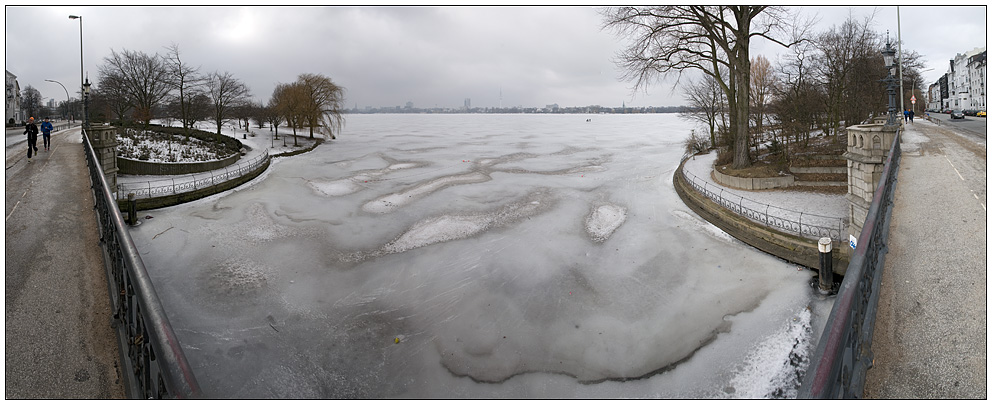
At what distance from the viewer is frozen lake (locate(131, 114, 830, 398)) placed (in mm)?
7262

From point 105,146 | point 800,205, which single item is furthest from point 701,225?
point 105,146

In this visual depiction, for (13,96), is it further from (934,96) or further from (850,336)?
(934,96)

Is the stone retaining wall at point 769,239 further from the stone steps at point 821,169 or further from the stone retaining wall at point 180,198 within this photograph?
the stone retaining wall at point 180,198

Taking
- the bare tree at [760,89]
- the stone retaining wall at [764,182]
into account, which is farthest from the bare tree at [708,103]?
the stone retaining wall at [764,182]

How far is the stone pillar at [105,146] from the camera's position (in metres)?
16.3

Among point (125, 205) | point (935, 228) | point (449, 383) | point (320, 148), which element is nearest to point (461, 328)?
point (449, 383)

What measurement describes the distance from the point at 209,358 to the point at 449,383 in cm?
388

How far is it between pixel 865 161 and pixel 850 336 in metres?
9.05

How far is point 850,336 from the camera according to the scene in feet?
9.91

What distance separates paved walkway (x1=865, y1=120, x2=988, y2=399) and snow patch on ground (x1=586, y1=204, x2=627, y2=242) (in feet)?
25.3

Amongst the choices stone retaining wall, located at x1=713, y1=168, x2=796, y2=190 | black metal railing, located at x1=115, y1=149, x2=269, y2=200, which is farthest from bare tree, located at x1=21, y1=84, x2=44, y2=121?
stone retaining wall, located at x1=713, y1=168, x2=796, y2=190

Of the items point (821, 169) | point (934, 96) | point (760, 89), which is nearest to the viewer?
point (821, 169)

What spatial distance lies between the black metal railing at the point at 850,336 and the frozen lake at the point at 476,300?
340 cm

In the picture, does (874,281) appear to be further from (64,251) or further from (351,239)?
(351,239)
